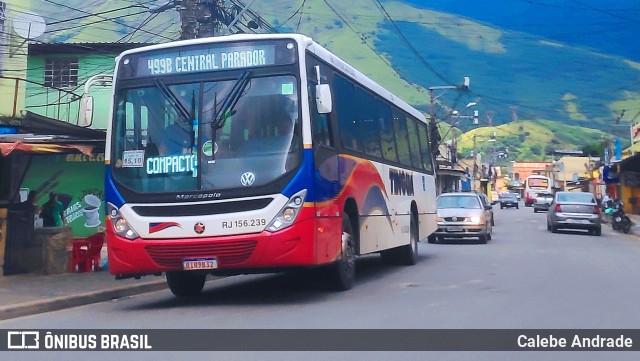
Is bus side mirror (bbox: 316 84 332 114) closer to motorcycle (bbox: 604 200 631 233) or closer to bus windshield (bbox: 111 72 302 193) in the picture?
bus windshield (bbox: 111 72 302 193)

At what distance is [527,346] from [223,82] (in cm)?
538

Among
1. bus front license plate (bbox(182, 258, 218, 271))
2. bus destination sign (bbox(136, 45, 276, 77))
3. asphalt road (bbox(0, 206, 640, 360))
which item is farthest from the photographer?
bus destination sign (bbox(136, 45, 276, 77))

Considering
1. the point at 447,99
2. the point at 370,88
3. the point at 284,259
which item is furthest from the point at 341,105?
the point at 447,99

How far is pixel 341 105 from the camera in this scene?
39.0 ft

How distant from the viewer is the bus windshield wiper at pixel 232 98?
1006 cm

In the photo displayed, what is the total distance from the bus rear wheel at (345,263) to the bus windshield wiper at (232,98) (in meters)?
2.58

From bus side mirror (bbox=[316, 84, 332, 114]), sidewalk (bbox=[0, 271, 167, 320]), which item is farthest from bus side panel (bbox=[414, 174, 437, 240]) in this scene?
bus side mirror (bbox=[316, 84, 332, 114])

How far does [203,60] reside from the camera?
1038 cm

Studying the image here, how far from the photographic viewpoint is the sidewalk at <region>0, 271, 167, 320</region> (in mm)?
10398

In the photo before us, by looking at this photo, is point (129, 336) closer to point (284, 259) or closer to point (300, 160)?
point (284, 259)

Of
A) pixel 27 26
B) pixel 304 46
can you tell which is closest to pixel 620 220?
pixel 27 26

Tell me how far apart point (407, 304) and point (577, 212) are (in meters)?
21.0

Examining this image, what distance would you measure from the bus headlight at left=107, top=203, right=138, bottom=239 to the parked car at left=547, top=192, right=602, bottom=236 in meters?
22.9

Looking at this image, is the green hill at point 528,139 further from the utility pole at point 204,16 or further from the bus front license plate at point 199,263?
the bus front license plate at point 199,263
